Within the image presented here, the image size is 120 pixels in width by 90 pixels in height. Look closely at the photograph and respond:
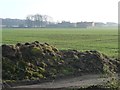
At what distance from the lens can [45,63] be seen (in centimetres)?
1853

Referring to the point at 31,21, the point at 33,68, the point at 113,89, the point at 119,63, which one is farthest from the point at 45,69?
the point at 31,21

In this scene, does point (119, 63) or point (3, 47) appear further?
point (119, 63)

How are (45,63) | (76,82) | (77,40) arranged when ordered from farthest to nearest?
(77,40)
(45,63)
(76,82)

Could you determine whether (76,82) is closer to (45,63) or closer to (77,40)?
(45,63)

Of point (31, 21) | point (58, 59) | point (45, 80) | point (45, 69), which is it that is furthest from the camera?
point (31, 21)

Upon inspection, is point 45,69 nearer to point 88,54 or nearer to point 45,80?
point 45,80

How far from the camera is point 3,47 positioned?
18.3 m

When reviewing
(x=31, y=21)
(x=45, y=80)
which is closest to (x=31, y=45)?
(x=45, y=80)

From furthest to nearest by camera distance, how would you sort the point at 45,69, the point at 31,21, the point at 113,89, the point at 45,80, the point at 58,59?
the point at 31,21 → the point at 58,59 → the point at 45,69 → the point at 45,80 → the point at 113,89

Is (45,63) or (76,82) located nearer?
(76,82)

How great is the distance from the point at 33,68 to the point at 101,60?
4449 mm

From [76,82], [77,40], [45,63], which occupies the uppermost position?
[45,63]

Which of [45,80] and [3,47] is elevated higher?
[3,47]

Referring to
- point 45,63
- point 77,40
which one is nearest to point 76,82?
point 45,63
